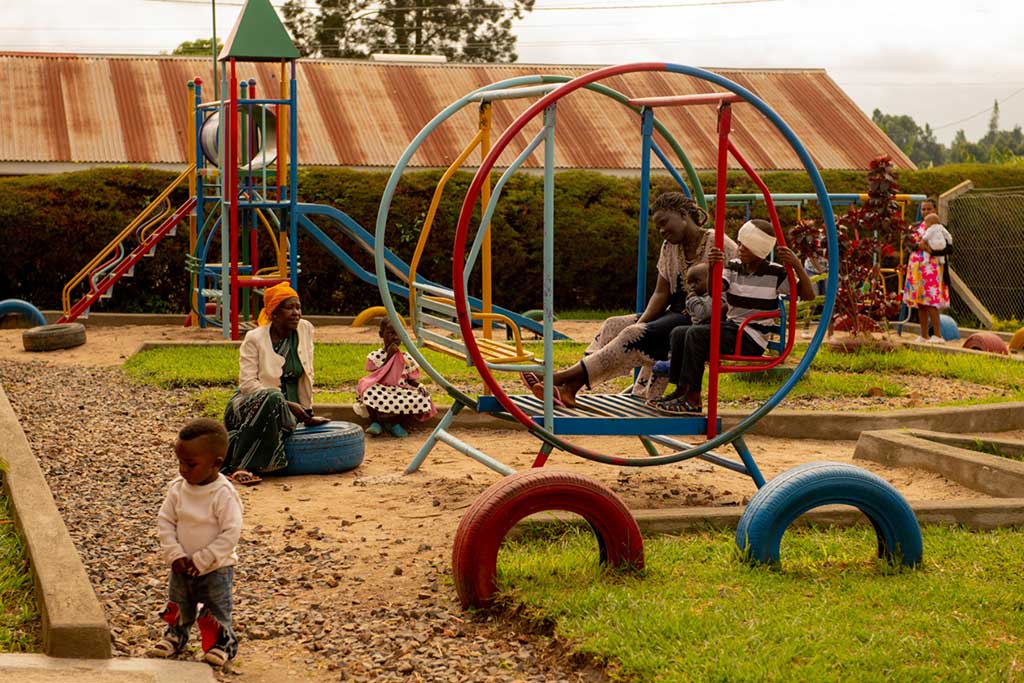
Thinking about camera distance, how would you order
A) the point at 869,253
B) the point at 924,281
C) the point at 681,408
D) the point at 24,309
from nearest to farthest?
the point at 681,408 < the point at 869,253 < the point at 924,281 < the point at 24,309

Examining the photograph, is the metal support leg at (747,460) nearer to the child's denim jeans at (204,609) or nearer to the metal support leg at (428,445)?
the metal support leg at (428,445)

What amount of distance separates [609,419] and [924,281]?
393 inches

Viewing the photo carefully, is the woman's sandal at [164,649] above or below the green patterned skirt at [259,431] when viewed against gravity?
below

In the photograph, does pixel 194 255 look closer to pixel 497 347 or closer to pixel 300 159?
pixel 300 159

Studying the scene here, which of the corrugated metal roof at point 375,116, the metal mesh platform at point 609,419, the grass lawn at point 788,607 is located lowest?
the grass lawn at point 788,607

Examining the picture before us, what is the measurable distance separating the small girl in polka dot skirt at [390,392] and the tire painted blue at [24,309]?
26.5ft

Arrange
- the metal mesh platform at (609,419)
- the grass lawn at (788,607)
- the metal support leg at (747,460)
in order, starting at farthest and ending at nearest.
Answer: the metal support leg at (747,460) → the metal mesh platform at (609,419) → the grass lawn at (788,607)

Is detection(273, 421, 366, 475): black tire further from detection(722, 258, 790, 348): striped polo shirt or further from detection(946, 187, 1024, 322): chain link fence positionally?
detection(946, 187, 1024, 322): chain link fence

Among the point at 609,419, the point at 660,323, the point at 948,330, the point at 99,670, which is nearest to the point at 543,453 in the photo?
the point at 609,419

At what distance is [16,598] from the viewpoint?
15.0ft

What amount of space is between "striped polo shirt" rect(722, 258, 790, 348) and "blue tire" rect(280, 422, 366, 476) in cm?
226

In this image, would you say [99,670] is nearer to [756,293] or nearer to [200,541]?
[200,541]

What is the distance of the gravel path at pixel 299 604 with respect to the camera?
4281mm

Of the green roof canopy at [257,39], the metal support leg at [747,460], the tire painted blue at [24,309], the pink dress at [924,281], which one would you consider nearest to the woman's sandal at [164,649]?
the metal support leg at [747,460]
